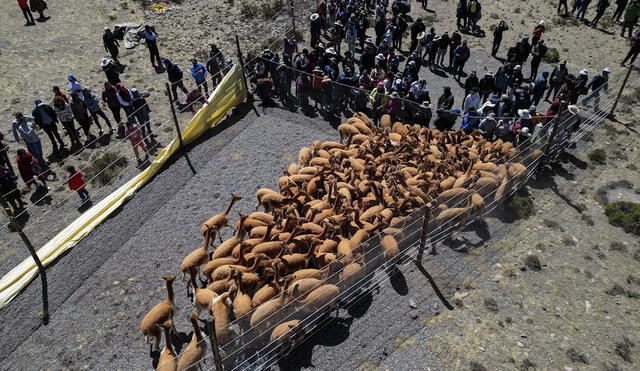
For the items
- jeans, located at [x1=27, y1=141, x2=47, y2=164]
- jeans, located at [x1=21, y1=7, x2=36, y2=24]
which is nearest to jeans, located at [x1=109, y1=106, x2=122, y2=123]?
jeans, located at [x1=27, y1=141, x2=47, y2=164]

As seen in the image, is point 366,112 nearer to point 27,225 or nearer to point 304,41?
point 304,41

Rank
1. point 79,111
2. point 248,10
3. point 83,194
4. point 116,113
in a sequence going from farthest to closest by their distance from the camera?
point 248,10
point 116,113
point 79,111
point 83,194

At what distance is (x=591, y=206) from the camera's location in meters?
14.1

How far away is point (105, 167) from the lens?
1644 centimetres

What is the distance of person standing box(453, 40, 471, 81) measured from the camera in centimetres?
2033

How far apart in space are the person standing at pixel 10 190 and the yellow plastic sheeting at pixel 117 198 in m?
2.85

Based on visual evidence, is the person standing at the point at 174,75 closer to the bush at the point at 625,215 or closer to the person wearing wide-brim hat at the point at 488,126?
the person wearing wide-brim hat at the point at 488,126

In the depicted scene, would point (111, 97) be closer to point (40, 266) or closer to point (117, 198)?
point (117, 198)

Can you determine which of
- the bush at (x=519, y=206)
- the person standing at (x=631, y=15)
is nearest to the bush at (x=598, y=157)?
the bush at (x=519, y=206)

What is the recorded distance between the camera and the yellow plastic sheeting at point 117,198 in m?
12.0

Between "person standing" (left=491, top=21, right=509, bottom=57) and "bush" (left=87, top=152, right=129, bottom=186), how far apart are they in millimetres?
17284

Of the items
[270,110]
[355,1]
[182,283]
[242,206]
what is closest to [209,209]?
[242,206]

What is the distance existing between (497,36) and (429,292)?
51.7ft

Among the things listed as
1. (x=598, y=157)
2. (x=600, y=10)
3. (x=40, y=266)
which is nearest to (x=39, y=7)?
(x=40, y=266)
